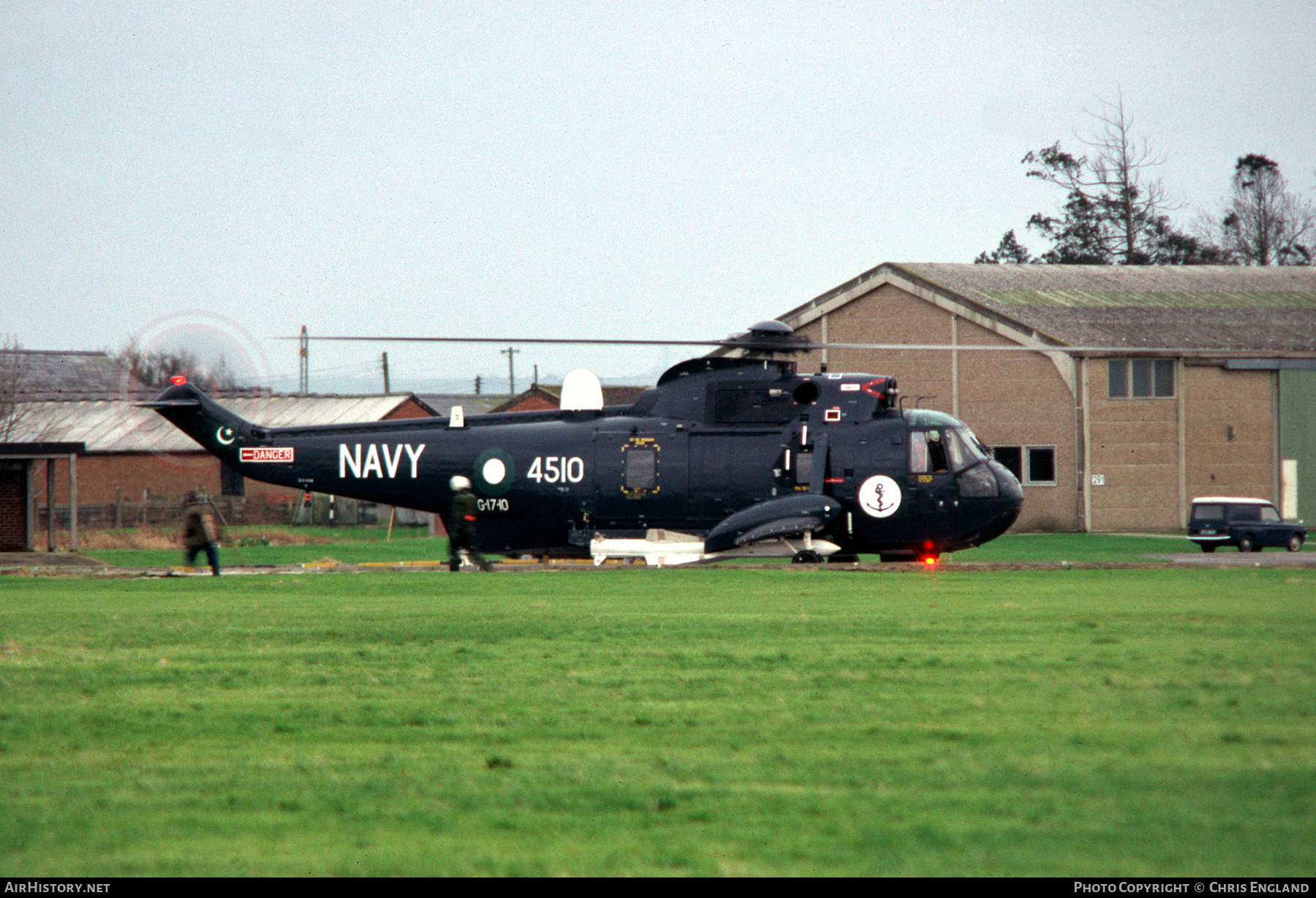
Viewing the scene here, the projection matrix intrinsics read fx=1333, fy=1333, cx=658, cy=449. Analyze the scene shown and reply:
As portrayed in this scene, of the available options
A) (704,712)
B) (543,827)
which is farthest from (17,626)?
(543,827)

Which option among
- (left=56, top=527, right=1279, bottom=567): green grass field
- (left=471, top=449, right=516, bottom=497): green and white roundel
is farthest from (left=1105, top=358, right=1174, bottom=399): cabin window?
(left=471, top=449, right=516, bottom=497): green and white roundel

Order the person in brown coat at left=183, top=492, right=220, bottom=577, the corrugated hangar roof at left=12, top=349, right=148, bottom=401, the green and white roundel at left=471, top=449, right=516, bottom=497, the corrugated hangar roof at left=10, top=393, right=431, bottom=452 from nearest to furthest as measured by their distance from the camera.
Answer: the person in brown coat at left=183, top=492, right=220, bottom=577, the green and white roundel at left=471, top=449, right=516, bottom=497, the corrugated hangar roof at left=10, top=393, right=431, bottom=452, the corrugated hangar roof at left=12, top=349, right=148, bottom=401

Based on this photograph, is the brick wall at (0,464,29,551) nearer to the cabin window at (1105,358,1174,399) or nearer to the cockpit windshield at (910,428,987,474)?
the cockpit windshield at (910,428,987,474)

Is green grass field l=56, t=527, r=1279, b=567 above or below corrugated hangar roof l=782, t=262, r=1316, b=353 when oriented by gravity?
below

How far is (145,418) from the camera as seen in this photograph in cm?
7175

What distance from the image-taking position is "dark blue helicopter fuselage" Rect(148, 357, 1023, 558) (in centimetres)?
2548

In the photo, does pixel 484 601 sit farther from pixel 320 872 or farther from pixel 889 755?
pixel 320 872

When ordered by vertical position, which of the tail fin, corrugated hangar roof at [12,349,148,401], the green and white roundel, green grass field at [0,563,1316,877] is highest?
corrugated hangar roof at [12,349,148,401]

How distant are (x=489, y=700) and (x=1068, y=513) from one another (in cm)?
4270

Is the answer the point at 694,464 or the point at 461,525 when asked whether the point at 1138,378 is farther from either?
the point at 461,525

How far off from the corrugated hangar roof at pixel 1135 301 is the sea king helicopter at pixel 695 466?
25.7 metres

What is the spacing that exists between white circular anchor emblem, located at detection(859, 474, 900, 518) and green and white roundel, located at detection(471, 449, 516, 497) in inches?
278

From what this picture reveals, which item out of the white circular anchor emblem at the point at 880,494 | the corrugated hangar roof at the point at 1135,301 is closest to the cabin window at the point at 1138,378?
the corrugated hangar roof at the point at 1135,301

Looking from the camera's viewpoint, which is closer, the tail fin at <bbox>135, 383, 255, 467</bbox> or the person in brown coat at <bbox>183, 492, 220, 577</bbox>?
the person in brown coat at <bbox>183, 492, 220, 577</bbox>
